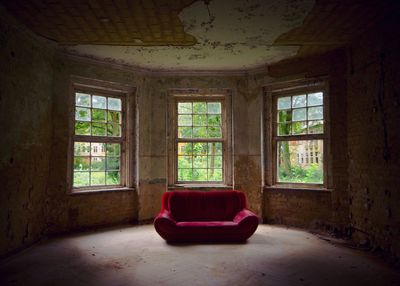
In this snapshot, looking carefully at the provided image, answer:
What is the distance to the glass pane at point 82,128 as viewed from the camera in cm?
543

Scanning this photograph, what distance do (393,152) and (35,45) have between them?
16.2ft

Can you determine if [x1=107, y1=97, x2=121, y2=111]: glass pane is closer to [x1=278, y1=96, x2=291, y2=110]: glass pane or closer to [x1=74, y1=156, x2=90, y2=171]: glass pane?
[x1=74, y1=156, x2=90, y2=171]: glass pane

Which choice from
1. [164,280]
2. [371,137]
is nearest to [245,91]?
[371,137]

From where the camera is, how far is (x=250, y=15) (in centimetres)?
382

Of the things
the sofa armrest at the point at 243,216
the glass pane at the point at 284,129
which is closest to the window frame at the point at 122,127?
the sofa armrest at the point at 243,216

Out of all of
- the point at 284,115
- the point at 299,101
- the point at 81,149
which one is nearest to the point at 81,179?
the point at 81,149

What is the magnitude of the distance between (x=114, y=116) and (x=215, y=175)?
7.40 feet

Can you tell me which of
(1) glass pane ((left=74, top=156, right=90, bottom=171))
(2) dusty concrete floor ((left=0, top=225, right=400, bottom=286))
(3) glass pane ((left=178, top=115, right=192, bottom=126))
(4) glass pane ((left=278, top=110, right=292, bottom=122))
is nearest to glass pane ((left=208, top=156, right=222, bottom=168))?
(3) glass pane ((left=178, top=115, right=192, bottom=126))

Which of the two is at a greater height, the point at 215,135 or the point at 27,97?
the point at 27,97

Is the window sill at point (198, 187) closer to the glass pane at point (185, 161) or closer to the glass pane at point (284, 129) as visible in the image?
the glass pane at point (185, 161)

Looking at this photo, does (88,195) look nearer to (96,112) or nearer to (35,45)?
(96,112)

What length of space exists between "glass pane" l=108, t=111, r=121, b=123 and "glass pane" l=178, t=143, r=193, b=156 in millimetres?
1275

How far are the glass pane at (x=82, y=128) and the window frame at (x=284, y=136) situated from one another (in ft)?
10.7

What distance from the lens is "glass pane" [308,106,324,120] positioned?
543 centimetres
